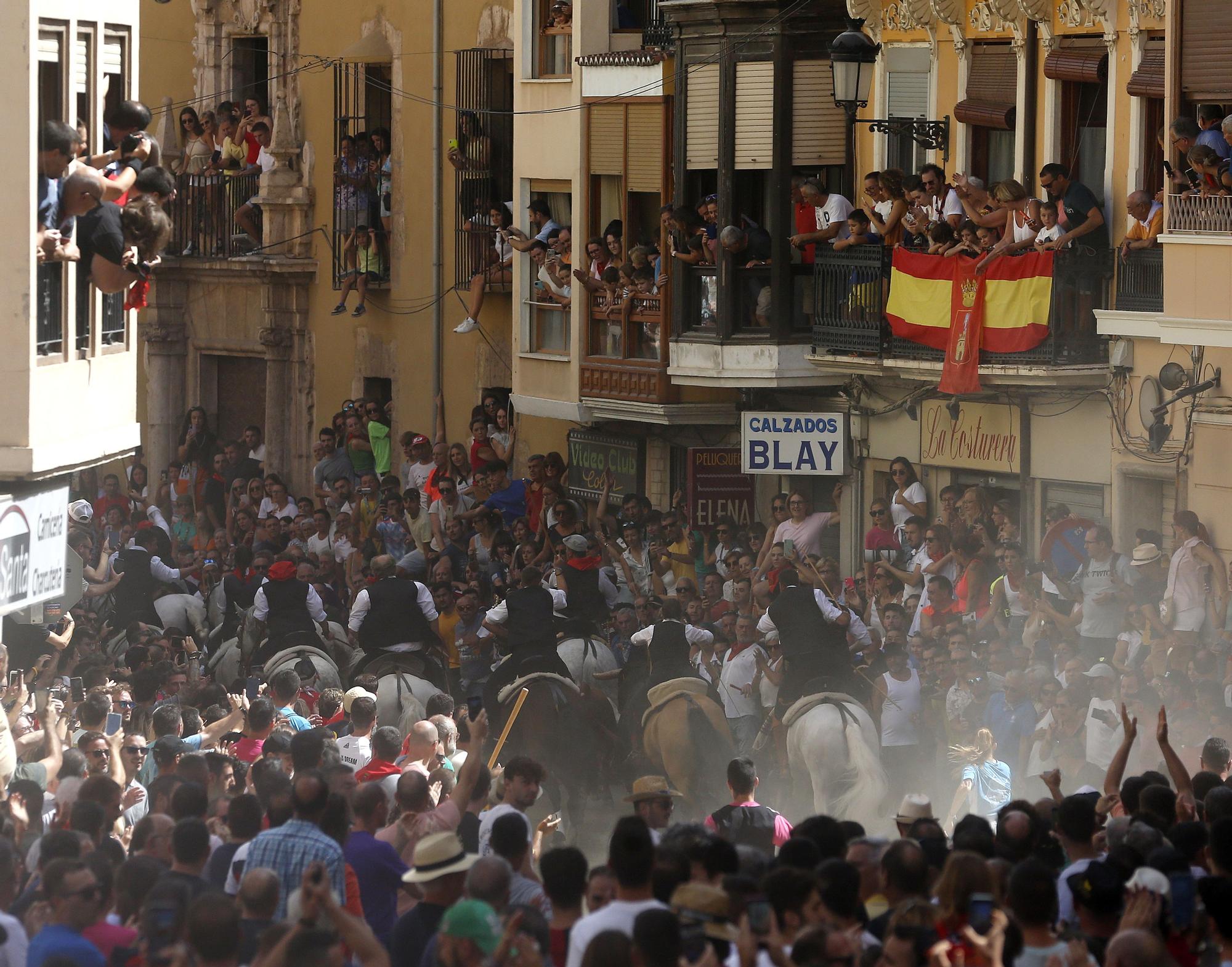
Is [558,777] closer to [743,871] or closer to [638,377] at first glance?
[743,871]

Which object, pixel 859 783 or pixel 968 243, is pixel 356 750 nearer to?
pixel 859 783

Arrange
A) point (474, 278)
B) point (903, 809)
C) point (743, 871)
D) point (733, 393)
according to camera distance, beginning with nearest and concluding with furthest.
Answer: point (743, 871)
point (903, 809)
point (733, 393)
point (474, 278)

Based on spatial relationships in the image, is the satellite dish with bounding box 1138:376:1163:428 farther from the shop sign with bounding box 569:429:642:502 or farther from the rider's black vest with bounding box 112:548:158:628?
the rider's black vest with bounding box 112:548:158:628

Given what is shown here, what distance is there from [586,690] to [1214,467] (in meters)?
6.01

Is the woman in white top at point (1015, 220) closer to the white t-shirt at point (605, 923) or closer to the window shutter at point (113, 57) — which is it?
the window shutter at point (113, 57)

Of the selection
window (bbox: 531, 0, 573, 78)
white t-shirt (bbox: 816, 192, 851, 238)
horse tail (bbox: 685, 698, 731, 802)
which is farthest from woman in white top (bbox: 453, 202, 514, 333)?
horse tail (bbox: 685, 698, 731, 802)

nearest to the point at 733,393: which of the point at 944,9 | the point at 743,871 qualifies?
the point at 944,9

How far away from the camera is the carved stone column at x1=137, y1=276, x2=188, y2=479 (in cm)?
3334

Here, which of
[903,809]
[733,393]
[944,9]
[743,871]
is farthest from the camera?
[733,393]

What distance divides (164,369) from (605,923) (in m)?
26.5

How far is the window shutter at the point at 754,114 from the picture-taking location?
75.0 ft

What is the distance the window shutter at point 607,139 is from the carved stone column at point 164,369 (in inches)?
396

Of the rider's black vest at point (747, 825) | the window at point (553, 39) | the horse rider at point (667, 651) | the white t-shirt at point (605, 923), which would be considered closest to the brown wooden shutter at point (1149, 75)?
the horse rider at point (667, 651)

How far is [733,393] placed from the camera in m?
24.0
